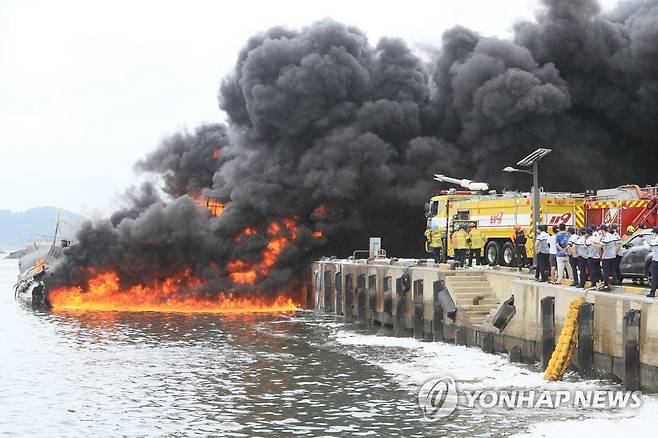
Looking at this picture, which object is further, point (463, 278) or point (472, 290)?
point (463, 278)

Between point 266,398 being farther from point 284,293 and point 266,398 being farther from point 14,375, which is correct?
point 284,293

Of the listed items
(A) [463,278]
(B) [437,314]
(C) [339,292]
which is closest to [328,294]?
(C) [339,292]

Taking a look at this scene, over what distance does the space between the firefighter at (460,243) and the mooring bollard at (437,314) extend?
1918mm

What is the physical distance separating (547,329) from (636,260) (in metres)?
3.95

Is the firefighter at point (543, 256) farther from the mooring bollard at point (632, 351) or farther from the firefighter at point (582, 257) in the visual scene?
the mooring bollard at point (632, 351)

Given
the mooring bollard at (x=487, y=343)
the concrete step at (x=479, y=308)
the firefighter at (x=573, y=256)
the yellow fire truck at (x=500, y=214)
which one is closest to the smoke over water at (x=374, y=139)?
the yellow fire truck at (x=500, y=214)

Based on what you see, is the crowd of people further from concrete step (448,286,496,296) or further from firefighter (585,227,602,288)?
concrete step (448,286,496,296)

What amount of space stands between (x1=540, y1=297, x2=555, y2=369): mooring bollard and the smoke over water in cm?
3024

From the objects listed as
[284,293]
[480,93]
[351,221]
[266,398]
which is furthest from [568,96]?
[266,398]

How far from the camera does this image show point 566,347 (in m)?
22.9

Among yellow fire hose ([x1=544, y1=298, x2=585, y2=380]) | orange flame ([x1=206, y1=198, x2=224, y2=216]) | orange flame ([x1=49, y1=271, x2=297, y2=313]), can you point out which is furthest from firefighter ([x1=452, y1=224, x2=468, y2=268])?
orange flame ([x1=206, y1=198, x2=224, y2=216])

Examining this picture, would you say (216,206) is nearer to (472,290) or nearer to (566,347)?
(472,290)

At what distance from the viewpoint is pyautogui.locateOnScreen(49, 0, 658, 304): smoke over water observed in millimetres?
54812

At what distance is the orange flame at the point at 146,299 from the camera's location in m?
52.9
